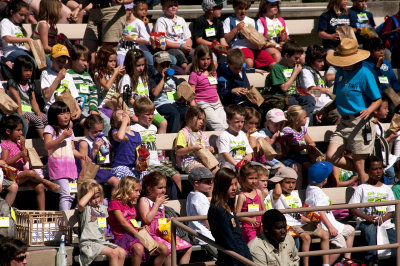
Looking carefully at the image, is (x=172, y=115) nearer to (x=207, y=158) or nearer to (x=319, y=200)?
(x=207, y=158)

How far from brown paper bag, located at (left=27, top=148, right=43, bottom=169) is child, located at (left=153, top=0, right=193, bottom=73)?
10.2 ft

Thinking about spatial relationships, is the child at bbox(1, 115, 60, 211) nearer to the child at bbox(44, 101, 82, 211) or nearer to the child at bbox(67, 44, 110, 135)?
the child at bbox(44, 101, 82, 211)

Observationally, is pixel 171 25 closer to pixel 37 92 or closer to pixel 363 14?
pixel 37 92

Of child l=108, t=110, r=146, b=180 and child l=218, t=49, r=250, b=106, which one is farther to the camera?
child l=218, t=49, r=250, b=106

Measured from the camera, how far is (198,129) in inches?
396

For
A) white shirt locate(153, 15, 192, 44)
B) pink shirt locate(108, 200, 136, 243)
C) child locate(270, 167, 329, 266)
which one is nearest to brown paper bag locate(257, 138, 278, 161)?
child locate(270, 167, 329, 266)

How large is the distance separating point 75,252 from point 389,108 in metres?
5.27

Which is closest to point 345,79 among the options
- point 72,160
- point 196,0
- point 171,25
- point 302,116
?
point 302,116

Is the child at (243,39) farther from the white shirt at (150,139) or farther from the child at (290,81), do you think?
the white shirt at (150,139)

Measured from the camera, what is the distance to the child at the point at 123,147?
9.41 m

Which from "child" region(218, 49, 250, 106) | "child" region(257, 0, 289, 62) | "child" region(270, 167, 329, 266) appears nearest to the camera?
"child" region(270, 167, 329, 266)

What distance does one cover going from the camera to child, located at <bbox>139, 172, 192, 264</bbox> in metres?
8.69

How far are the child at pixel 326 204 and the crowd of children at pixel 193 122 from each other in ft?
0.06

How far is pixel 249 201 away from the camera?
29.7 ft
